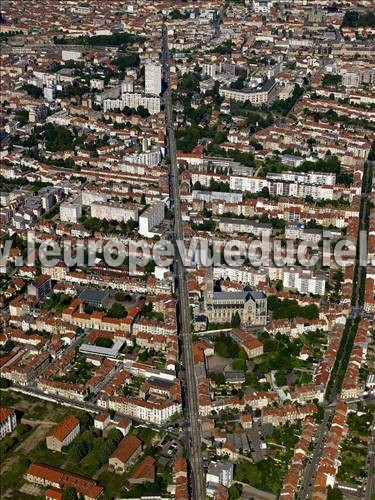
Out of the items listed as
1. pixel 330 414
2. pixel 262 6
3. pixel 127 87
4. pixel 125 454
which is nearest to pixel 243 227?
pixel 330 414

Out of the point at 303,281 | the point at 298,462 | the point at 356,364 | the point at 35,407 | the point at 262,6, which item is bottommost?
the point at 35,407

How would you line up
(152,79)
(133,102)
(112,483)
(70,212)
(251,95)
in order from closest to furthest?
(112,483) < (70,212) < (133,102) < (251,95) < (152,79)

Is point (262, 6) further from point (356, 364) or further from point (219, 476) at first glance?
point (219, 476)

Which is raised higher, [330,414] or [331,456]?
[331,456]

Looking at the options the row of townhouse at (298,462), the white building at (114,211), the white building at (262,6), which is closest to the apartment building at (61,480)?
the row of townhouse at (298,462)

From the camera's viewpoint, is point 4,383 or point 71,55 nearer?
point 4,383

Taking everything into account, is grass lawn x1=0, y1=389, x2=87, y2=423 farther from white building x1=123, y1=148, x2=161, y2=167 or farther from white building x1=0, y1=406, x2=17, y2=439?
white building x1=123, y1=148, x2=161, y2=167

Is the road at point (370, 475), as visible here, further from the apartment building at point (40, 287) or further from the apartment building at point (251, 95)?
the apartment building at point (251, 95)

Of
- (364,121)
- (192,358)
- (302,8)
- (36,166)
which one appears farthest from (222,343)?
(302,8)
